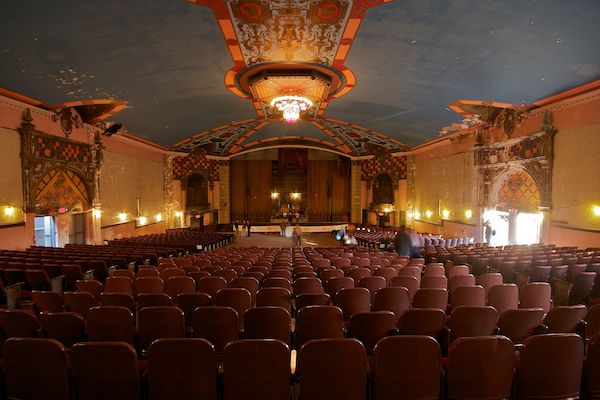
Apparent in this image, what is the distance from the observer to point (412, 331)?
3.13 m

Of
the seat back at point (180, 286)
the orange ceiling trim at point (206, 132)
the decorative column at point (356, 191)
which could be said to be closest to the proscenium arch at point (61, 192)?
the orange ceiling trim at point (206, 132)

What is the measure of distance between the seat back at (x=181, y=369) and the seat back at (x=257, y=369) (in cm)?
13

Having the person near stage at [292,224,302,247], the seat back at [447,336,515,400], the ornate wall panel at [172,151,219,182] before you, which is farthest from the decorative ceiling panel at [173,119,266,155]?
the seat back at [447,336,515,400]

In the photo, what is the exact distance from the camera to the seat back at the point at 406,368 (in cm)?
234

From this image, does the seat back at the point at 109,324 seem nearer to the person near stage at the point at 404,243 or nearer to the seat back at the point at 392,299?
the seat back at the point at 392,299

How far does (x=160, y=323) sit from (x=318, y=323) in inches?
56.7

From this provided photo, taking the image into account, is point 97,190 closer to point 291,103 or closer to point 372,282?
point 291,103

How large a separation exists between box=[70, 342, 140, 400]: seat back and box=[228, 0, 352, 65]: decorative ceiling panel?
6859 millimetres

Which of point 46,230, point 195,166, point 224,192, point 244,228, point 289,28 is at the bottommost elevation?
point 244,228

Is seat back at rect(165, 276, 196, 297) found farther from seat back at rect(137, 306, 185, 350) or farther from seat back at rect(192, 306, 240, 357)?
seat back at rect(192, 306, 240, 357)

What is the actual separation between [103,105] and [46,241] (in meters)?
5.36

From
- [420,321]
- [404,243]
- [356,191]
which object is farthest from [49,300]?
[356,191]

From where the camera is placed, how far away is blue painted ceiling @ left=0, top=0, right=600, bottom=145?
6.63 metres

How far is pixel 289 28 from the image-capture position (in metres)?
8.22
